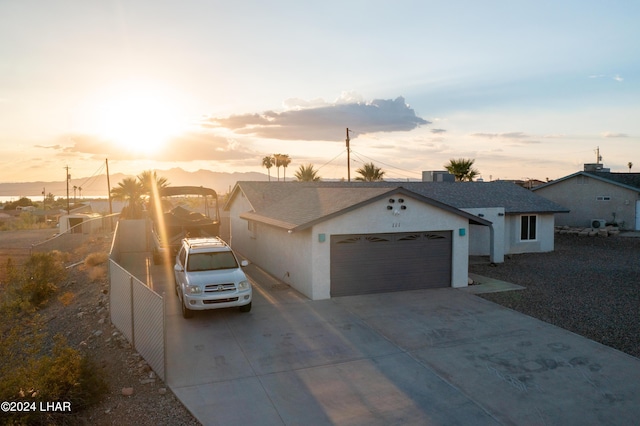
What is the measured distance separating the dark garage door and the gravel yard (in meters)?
2.04

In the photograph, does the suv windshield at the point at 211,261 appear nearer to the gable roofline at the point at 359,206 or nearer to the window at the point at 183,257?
the window at the point at 183,257

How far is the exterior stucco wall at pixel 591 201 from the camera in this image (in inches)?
1387

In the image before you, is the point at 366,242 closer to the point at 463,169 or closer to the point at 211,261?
the point at 211,261

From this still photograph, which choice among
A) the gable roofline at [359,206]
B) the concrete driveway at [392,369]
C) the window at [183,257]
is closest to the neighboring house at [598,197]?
the gable roofline at [359,206]

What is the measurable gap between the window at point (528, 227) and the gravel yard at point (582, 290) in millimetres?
1251

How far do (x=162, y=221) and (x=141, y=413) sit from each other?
15.9 m

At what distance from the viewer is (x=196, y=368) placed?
9414 mm

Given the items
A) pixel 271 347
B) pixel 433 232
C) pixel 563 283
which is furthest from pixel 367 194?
pixel 563 283

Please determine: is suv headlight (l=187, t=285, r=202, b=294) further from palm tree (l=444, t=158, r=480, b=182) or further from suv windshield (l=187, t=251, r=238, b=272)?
palm tree (l=444, t=158, r=480, b=182)

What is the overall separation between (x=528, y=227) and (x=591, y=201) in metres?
14.9

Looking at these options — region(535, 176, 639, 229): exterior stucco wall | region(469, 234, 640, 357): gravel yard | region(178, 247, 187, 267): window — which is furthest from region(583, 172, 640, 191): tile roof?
region(178, 247, 187, 267): window

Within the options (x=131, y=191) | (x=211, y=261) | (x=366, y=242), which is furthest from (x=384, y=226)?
(x=131, y=191)

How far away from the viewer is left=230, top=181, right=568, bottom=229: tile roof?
52.1 feet

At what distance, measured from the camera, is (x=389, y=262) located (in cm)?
1595
